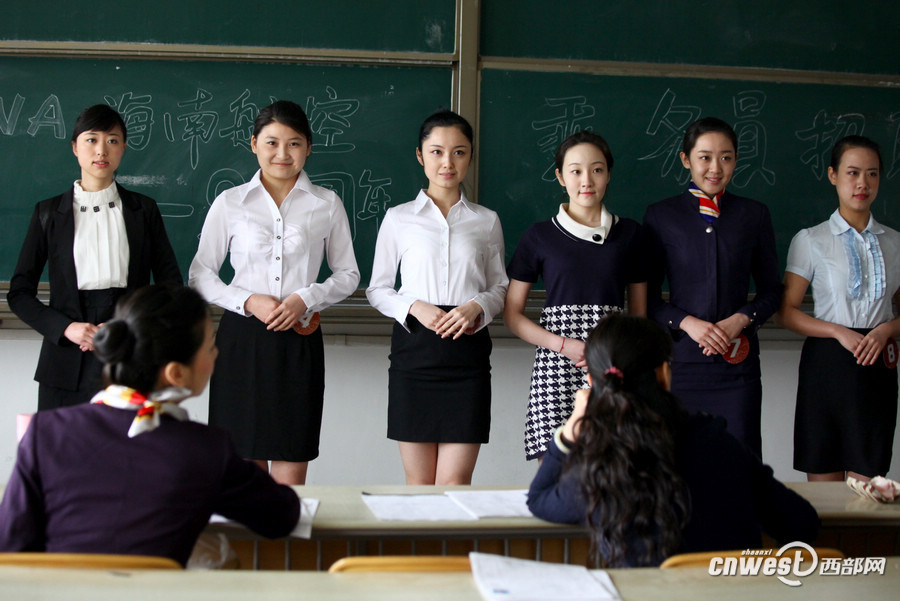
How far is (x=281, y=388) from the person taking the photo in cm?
277

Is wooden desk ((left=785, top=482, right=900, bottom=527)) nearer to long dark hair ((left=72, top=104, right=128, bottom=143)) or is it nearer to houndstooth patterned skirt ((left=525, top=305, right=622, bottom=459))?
houndstooth patterned skirt ((left=525, top=305, right=622, bottom=459))

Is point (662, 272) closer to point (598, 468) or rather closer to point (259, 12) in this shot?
point (598, 468)

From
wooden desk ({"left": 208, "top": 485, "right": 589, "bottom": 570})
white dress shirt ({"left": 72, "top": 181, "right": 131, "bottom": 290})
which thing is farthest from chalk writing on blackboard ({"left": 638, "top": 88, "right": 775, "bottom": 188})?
wooden desk ({"left": 208, "top": 485, "right": 589, "bottom": 570})

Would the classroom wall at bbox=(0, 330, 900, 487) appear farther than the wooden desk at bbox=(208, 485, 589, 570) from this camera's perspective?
Yes

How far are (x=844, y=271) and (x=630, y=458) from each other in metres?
1.88

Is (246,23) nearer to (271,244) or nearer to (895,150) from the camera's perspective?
(271,244)

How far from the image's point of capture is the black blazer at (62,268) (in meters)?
2.70

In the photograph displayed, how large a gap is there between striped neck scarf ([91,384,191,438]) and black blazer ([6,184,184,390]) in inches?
52.8

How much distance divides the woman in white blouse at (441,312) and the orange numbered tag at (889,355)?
1.38m

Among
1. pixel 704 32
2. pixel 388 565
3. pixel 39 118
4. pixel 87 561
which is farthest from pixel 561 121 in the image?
pixel 87 561

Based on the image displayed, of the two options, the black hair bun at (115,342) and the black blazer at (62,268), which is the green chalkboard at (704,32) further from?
the black hair bun at (115,342)

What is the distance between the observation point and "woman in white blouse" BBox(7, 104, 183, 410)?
2701 mm

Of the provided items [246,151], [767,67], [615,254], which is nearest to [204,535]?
[615,254]

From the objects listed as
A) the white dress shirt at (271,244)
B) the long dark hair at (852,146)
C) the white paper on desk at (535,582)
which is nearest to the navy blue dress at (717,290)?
the long dark hair at (852,146)
